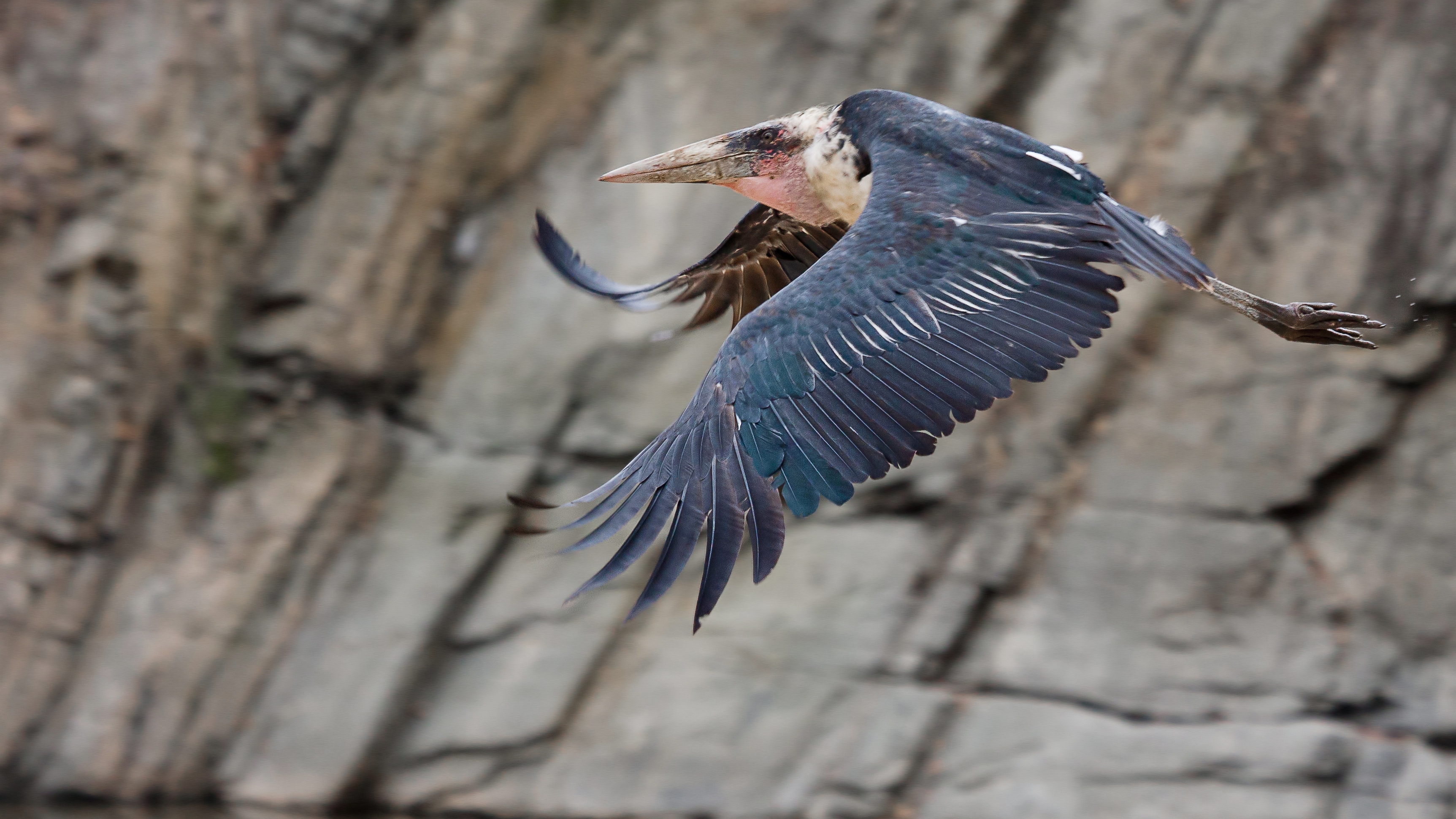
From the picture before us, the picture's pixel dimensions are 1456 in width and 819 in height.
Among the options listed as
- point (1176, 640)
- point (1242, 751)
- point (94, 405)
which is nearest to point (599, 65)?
point (94, 405)

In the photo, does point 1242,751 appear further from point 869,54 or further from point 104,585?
point 104,585

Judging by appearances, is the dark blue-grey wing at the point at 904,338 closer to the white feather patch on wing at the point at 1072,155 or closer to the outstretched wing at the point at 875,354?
the outstretched wing at the point at 875,354

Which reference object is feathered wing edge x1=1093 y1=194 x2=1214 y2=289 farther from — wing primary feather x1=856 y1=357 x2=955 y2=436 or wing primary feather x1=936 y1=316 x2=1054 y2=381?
wing primary feather x1=856 y1=357 x2=955 y2=436

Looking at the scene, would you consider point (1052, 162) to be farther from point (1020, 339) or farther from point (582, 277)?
point (582, 277)

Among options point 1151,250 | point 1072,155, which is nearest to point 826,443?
point 1151,250

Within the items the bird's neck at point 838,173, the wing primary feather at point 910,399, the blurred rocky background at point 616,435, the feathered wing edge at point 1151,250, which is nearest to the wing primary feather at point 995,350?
the wing primary feather at point 910,399

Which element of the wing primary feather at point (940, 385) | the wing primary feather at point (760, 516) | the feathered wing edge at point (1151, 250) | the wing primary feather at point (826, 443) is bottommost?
the wing primary feather at point (760, 516)
